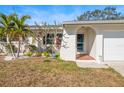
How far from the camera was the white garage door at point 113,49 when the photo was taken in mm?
15047

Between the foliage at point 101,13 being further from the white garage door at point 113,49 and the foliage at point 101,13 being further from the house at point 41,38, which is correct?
the white garage door at point 113,49

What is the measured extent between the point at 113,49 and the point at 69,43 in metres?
3.53

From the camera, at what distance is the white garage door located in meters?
15.0

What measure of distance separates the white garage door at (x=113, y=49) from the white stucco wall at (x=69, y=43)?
8.27 feet

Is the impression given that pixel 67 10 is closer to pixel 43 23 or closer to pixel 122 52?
pixel 43 23

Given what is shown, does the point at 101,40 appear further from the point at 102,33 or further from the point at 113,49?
the point at 113,49

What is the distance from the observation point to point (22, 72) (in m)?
10.2

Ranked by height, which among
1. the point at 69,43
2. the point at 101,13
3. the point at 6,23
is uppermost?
the point at 101,13

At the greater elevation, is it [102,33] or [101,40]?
[102,33]

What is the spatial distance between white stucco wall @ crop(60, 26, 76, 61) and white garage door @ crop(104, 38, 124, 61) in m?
2.52

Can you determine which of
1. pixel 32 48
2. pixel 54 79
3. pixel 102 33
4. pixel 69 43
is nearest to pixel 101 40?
pixel 102 33

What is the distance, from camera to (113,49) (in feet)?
49.8
